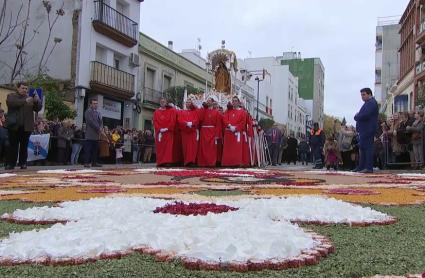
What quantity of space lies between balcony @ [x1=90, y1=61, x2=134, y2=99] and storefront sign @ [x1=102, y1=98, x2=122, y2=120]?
0.51m

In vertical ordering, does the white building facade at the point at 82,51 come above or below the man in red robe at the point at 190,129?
above

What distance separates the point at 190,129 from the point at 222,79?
640 centimetres

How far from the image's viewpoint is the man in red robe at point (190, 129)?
12.9m

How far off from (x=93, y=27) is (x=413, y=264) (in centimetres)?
2542

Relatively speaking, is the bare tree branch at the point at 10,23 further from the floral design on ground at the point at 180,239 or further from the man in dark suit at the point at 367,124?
the floral design on ground at the point at 180,239

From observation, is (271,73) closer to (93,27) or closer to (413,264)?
(93,27)

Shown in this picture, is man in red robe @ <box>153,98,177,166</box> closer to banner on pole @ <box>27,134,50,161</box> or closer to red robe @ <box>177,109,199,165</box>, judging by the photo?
red robe @ <box>177,109,199,165</box>

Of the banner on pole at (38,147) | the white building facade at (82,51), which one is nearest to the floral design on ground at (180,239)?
the banner on pole at (38,147)

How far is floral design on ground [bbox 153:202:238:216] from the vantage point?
2996 mm

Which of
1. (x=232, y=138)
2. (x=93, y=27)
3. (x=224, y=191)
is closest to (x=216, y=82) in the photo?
(x=232, y=138)

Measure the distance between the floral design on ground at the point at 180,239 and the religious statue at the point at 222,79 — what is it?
16.1 m

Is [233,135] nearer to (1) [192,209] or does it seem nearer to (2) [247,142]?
(2) [247,142]

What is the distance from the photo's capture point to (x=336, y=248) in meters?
2.25

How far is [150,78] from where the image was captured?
3272cm
